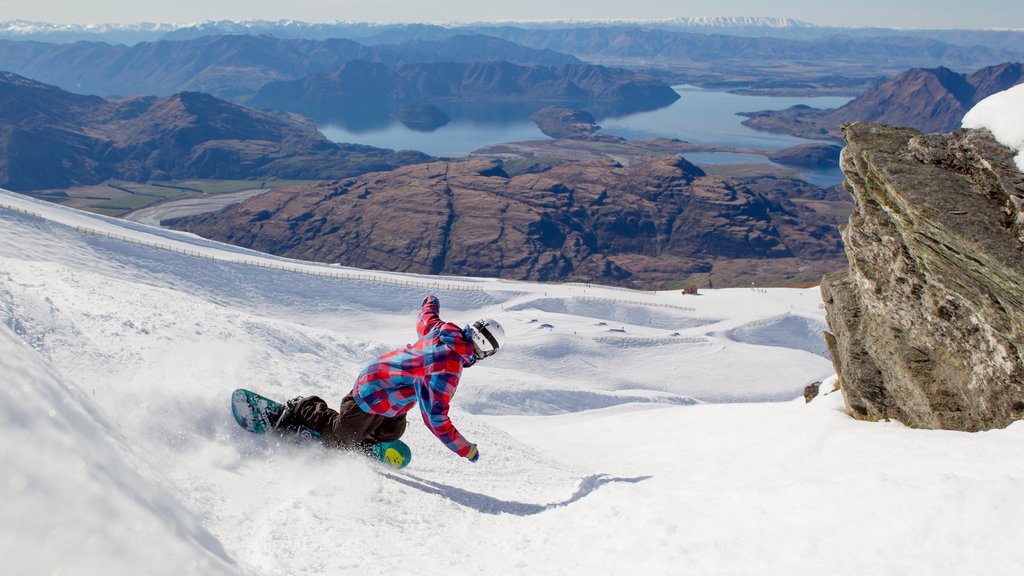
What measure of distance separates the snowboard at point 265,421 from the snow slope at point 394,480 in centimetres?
15

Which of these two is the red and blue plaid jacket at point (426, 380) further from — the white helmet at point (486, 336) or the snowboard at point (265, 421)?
the snowboard at point (265, 421)

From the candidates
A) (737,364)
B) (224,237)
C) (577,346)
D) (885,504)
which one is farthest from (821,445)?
(224,237)

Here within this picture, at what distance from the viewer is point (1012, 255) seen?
→ 7266mm

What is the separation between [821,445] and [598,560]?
13.6 ft

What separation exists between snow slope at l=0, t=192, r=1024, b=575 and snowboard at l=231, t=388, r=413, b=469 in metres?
0.15

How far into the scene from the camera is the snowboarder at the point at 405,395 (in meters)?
7.42

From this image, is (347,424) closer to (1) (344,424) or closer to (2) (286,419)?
(1) (344,424)

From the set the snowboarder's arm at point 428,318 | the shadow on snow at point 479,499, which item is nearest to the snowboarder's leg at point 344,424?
the shadow on snow at point 479,499

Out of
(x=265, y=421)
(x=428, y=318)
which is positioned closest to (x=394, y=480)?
(x=265, y=421)

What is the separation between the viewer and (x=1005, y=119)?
857 cm

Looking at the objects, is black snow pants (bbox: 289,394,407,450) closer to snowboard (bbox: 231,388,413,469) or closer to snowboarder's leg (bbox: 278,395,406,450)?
snowboarder's leg (bbox: 278,395,406,450)

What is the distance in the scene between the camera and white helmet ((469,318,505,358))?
7.37 metres

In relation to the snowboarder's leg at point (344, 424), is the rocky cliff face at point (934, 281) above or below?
above

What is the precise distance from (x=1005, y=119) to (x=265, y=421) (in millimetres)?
10126
